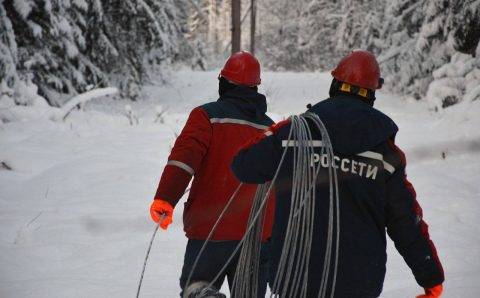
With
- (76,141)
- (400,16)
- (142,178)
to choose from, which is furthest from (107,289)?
(400,16)

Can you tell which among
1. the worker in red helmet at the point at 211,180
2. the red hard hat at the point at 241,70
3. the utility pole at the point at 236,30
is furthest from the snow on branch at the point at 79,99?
the worker in red helmet at the point at 211,180

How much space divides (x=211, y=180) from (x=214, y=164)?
0.10 meters

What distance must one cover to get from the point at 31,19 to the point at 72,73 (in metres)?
2.56

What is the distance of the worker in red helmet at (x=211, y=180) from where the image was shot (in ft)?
9.00

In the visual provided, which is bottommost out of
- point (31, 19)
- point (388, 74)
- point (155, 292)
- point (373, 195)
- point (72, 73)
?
point (388, 74)

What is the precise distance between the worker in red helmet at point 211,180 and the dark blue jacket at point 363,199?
0.63 meters

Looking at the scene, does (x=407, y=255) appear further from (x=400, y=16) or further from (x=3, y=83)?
(x=400, y=16)

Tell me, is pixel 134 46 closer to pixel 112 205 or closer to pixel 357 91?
pixel 112 205

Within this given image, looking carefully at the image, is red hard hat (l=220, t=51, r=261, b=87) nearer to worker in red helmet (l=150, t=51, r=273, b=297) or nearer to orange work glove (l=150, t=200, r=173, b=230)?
worker in red helmet (l=150, t=51, r=273, b=297)

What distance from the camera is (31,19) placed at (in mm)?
10023

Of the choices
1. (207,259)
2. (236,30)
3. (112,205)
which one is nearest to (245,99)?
(207,259)

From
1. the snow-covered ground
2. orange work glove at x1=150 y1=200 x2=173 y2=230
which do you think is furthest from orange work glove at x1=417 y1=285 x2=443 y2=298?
orange work glove at x1=150 y1=200 x2=173 y2=230

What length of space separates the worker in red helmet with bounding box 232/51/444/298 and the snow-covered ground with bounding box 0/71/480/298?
363mm

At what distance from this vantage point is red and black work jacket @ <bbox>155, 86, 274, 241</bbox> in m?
2.78
